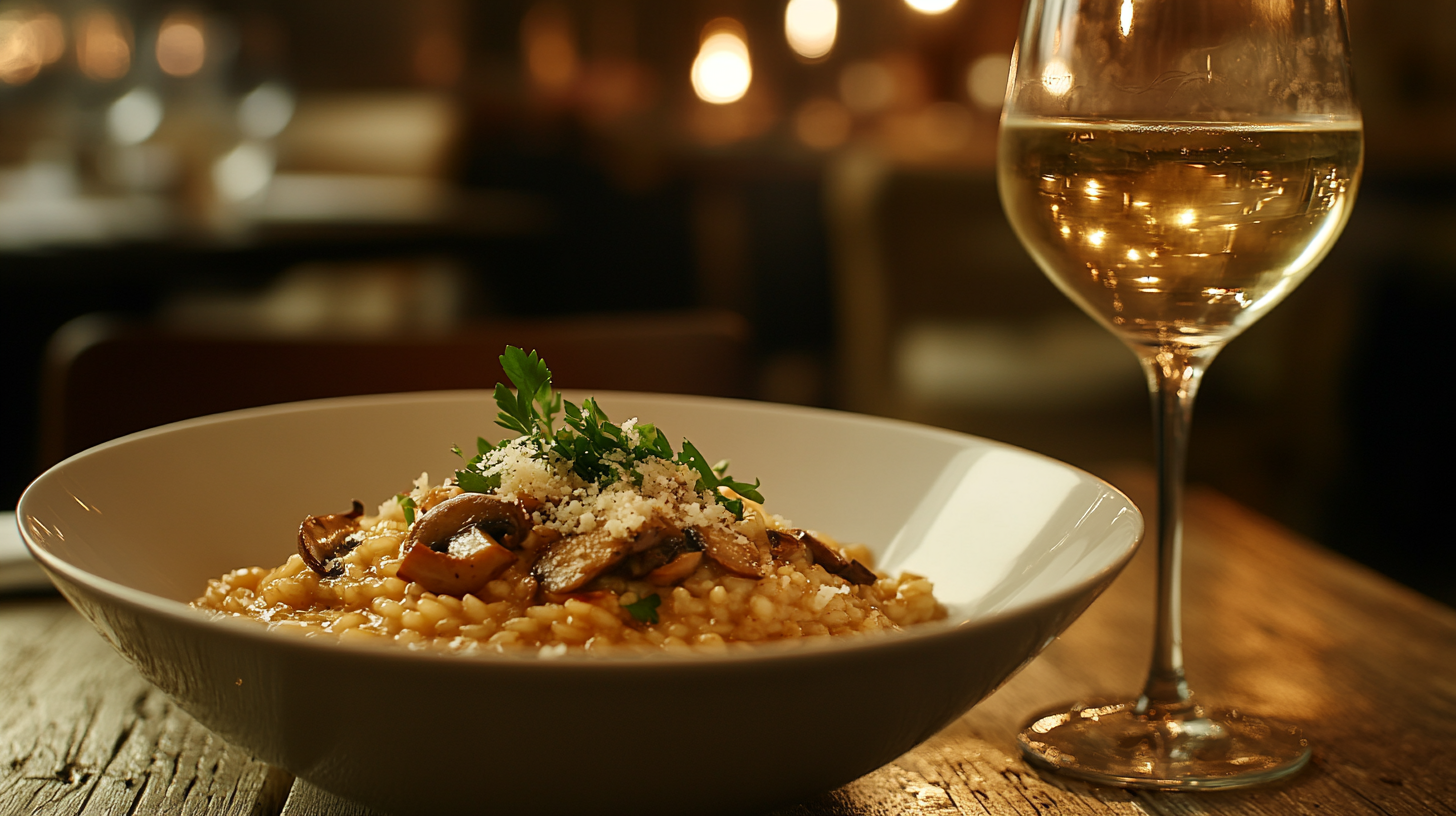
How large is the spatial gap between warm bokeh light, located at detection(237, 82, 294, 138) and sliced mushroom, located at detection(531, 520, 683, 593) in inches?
352

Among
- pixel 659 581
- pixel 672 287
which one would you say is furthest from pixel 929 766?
pixel 672 287

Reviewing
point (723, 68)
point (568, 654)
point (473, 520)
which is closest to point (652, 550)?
point (473, 520)

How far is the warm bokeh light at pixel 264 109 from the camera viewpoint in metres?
9.05

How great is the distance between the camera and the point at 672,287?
6.62 meters

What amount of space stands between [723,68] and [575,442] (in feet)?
27.5

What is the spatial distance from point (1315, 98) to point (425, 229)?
12.6 feet

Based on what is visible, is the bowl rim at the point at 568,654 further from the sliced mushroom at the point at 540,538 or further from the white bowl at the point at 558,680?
the sliced mushroom at the point at 540,538

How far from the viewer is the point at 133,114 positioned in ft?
31.2

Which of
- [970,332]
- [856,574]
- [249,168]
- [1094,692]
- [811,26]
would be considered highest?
[811,26]

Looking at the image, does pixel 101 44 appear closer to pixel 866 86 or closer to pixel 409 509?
pixel 866 86

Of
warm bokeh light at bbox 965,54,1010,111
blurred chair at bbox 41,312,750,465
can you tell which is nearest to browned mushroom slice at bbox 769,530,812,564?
blurred chair at bbox 41,312,750,465

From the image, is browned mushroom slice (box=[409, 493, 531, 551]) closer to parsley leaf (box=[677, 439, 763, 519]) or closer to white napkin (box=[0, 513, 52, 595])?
parsley leaf (box=[677, 439, 763, 519])

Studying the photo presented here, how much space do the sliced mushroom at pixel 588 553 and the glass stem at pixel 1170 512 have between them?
358 mm

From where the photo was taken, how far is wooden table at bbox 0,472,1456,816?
0.75m
